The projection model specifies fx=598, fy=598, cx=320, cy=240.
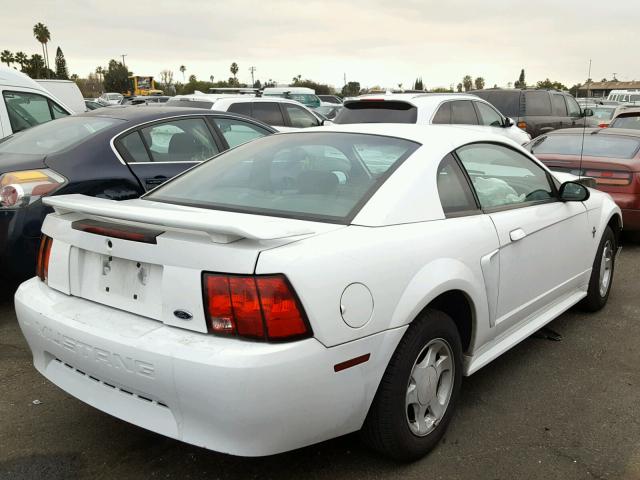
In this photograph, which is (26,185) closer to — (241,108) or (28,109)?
(28,109)

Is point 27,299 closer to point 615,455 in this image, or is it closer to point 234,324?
point 234,324

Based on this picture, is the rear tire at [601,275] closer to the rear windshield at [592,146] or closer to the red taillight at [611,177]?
the red taillight at [611,177]

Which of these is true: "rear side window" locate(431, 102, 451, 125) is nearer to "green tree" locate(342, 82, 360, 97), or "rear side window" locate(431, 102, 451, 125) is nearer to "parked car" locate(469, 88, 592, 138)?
"parked car" locate(469, 88, 592, 138)

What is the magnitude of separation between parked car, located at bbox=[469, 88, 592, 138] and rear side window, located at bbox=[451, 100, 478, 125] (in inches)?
128

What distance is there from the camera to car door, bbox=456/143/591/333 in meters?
3.17

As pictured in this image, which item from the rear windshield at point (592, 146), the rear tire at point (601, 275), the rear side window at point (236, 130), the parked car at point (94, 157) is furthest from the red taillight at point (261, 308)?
the rear windshield at point (592, 146)

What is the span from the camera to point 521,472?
260cm

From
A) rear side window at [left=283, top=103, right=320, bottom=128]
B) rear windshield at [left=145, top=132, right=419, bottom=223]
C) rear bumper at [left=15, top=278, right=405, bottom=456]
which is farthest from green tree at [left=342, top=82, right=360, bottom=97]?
rear bumper at [left=15, top=278, right=405, bottom=456]

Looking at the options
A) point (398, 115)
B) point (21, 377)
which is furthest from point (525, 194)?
point (398, 115)

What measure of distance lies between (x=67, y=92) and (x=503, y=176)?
1173cm

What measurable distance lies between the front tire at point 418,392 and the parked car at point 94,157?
116 inches

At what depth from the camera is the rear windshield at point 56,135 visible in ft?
15.8

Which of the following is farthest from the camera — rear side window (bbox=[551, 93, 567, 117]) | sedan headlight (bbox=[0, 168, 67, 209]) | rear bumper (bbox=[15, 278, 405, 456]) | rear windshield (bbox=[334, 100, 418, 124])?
rear side window (bbox=[551, 93, 567, 117])

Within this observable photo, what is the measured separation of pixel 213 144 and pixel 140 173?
3.05 ft
